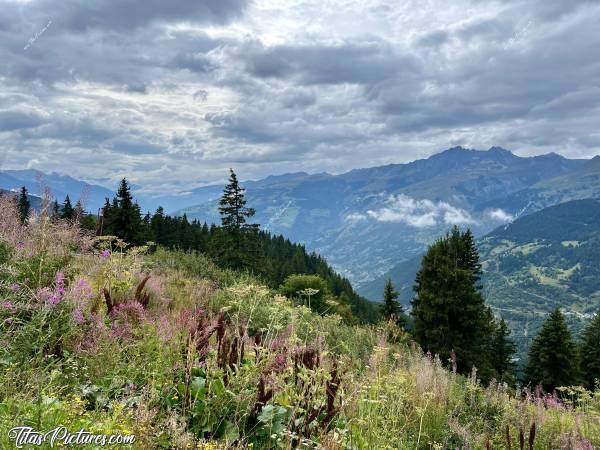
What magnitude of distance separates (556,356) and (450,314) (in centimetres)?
1311

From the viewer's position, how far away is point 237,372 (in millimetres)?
4117

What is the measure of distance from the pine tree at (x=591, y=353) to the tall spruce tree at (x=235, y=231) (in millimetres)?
38240

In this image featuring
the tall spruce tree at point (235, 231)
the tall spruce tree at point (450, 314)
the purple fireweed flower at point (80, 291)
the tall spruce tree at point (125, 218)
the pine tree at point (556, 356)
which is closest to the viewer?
the purple fireweed flower at point (80, 291)

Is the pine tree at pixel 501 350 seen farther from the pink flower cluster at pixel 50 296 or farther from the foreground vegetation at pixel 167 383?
the pink flower cluster at pixel 50 296

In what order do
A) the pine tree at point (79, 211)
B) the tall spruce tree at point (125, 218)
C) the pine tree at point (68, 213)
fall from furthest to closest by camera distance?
the tall spruce tree at point (125, 218) → the pine tree at point (68, 213) → the pine tree at point (79, 211)

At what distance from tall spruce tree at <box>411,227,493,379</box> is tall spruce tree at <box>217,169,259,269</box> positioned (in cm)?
2190

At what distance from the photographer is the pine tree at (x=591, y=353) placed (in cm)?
4669

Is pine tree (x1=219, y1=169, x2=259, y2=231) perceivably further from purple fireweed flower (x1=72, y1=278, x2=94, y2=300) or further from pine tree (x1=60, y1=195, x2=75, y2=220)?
purple fireweed flower (x1=72, y1=278, x2=94, y2=300)

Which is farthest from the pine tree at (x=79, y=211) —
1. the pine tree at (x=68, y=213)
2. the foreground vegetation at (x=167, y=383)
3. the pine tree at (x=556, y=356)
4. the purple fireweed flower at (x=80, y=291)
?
the pine tree at (x=556, y=356)

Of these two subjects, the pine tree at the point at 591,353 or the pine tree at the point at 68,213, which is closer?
the pine tree at the point at 68,213

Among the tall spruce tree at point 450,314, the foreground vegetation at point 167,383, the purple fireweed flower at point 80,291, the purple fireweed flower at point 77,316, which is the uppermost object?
the purple fireweed flower at point 80,291

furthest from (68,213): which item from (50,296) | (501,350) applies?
(501,350)

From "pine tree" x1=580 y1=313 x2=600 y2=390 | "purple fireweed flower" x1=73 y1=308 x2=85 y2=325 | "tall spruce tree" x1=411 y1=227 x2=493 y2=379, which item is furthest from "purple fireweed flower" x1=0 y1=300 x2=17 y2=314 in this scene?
"pine tree" x1=580 y1=313 x2=600 y2=390

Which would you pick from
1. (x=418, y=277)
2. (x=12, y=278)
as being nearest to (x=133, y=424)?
(x=12, y=278)
